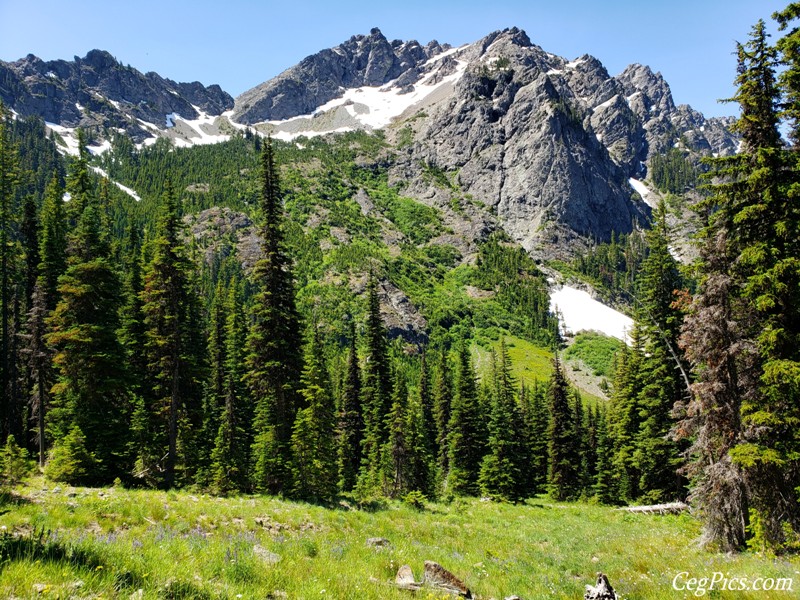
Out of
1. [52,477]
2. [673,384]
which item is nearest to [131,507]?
[52,477]

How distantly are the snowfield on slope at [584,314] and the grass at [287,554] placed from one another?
13311 cm

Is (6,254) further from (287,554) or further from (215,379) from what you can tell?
(287,554)

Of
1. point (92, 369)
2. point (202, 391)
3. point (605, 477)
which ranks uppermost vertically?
point (92, 369)

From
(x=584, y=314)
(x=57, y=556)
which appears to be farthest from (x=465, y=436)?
(x=584, y=314)

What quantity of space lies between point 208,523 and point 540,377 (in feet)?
332

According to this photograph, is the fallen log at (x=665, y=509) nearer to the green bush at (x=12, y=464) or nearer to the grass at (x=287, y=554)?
the grass at (x=287, y=554)

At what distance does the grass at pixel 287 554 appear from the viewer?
560 centimetres

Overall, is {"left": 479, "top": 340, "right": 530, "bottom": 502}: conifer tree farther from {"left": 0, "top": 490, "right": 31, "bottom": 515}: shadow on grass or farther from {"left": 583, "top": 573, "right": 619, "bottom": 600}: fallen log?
{"left": 0, "top": 490, "right": 31, "bottom": 515}: shadow on grass

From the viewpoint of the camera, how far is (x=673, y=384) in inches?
1104

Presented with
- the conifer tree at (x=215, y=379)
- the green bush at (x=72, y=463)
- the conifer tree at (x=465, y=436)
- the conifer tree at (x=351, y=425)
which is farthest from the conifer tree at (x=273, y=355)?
the conifer tree at (x=465, y=436)

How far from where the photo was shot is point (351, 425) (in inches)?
2039

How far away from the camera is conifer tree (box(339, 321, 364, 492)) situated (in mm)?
46406

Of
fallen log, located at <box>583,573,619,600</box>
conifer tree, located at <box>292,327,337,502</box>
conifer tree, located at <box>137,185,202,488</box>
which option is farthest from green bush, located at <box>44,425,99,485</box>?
fallen log, located at <box>583,573,619,600</box>

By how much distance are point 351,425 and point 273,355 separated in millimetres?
26896
